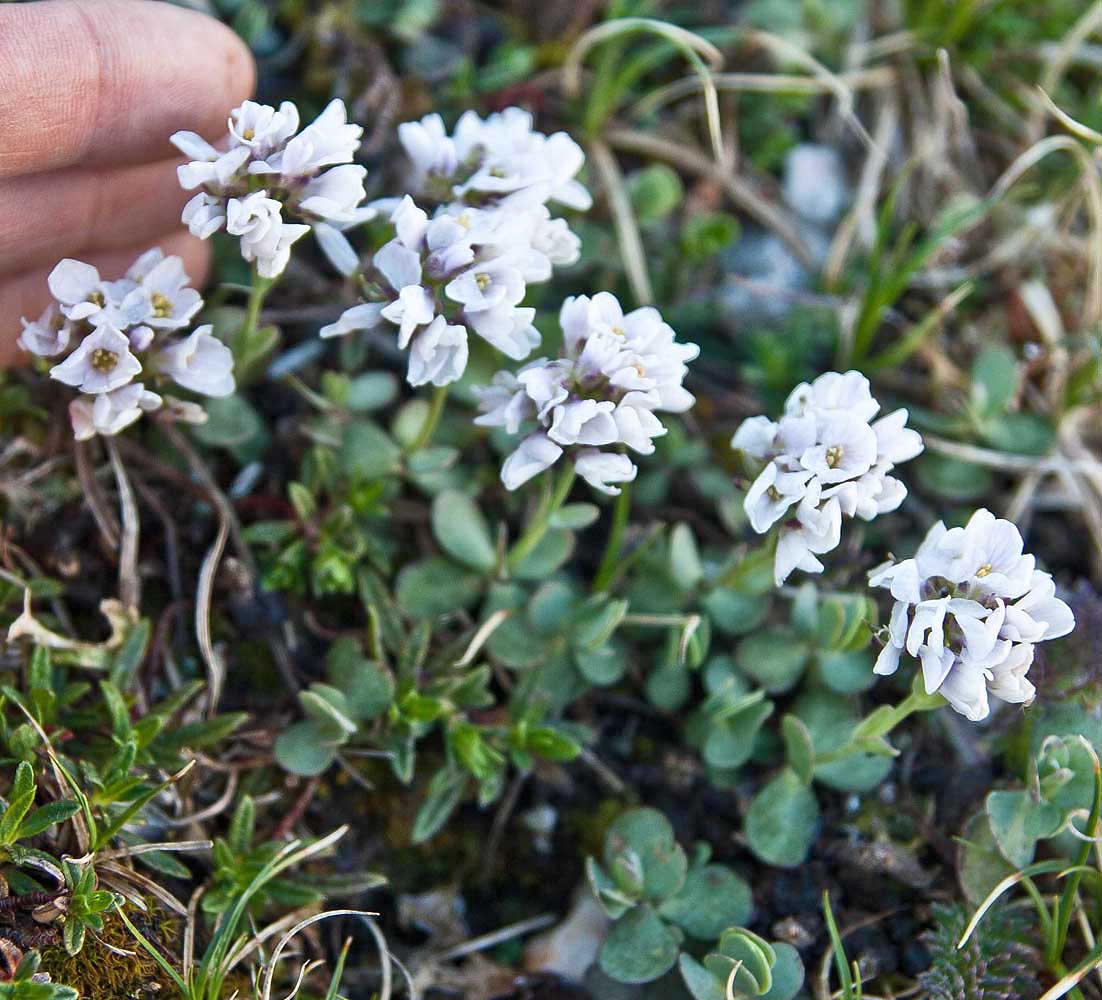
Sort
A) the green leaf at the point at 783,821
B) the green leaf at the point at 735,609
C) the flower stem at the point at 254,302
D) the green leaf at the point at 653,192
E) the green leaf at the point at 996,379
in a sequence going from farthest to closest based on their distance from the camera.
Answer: the green leaf at the point at 653,192 < the green leaf at the point at 996,379 < the green leaf at the point at 735,609 < the green leaf at the point at 783,821 < the flower stem at the point at 254,302

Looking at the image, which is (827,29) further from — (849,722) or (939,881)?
(939,881)

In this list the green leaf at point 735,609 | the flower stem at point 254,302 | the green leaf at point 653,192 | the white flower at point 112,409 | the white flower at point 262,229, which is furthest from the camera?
the green leaf at point 653,192

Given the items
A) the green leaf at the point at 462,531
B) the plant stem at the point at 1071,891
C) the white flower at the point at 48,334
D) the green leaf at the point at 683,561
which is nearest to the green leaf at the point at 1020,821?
the plant stem at the point at 1071,891

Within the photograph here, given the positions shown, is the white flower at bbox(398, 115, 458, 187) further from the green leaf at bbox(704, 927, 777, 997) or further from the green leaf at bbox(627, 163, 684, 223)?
the green leaf at bbox(704, 927, 777, 997)

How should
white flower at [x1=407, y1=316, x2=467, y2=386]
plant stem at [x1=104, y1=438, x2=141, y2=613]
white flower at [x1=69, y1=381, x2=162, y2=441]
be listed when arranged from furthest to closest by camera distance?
plant stem at [x1=104, y1=438, x2=141, y2=613]
white flower at [x1=69, y1=381, x2=162, y2=441]
white flower at [x1=407, y1=316, x2=467, y2=386]

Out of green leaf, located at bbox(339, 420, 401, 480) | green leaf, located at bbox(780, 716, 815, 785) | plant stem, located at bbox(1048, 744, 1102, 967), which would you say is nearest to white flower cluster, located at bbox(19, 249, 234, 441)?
green leaf, located at bbox(339, 420, 401, 480)

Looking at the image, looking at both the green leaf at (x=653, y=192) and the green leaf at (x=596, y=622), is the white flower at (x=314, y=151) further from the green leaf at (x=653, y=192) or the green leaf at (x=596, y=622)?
the green leaf at (x=653, y=192)

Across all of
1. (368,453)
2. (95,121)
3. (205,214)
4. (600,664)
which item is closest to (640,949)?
(600,664)
